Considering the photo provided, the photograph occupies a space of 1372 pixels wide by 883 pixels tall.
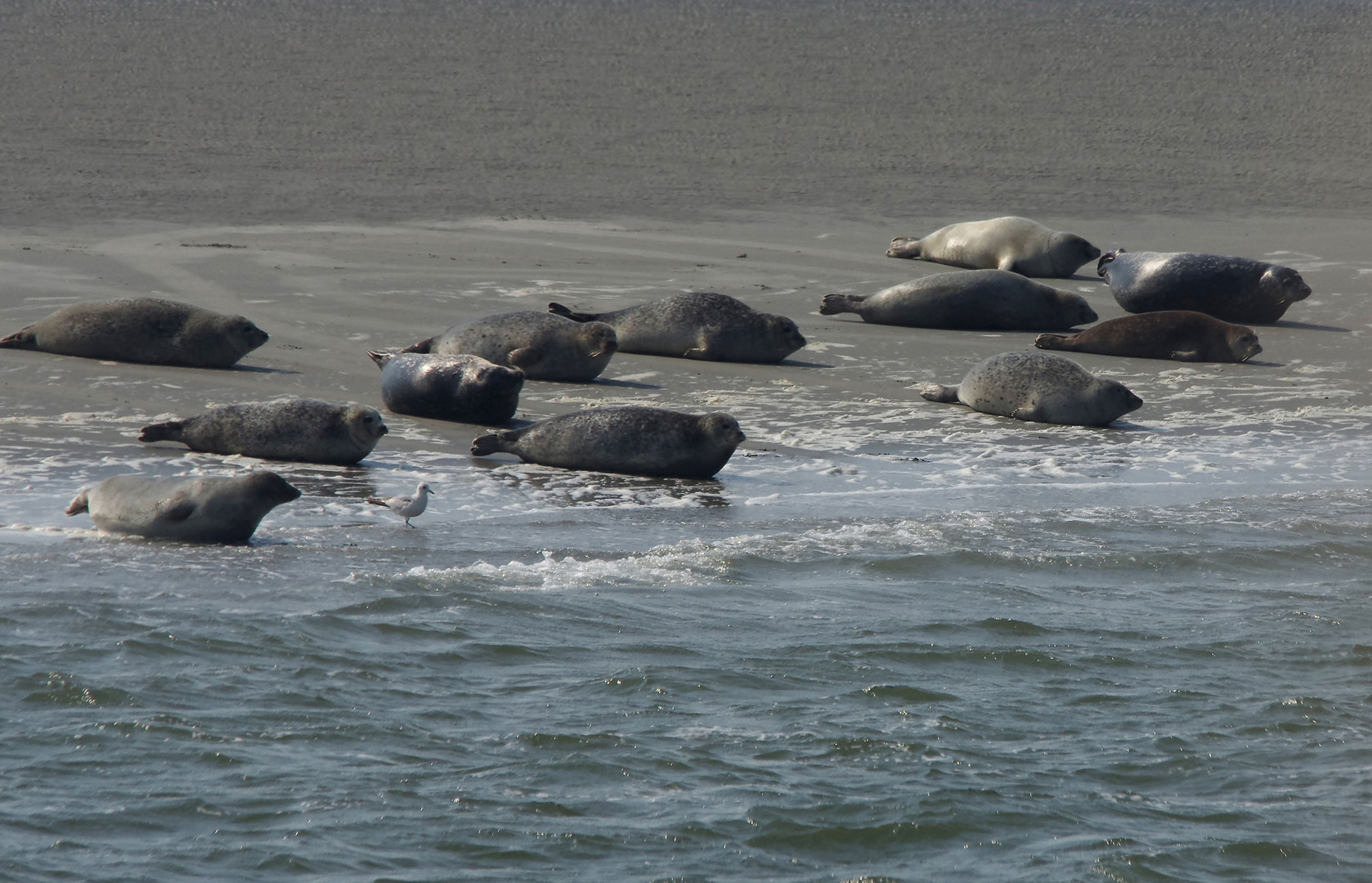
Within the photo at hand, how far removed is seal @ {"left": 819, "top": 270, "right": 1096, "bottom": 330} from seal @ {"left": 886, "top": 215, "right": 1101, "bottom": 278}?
81.7 inches

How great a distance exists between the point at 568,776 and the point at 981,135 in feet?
50.5

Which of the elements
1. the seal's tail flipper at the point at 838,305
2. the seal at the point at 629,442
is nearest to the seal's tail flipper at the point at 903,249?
the seal's tail flipper at the point at 838,305

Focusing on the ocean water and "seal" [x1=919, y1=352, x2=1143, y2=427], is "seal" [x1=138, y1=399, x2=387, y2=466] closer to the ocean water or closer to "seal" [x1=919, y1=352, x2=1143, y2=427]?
the ocean water

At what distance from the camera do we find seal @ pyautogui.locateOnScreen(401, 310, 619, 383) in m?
8.26

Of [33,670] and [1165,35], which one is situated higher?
[1165,35]

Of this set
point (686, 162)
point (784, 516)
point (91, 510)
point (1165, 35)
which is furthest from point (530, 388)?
point (1165, 35)

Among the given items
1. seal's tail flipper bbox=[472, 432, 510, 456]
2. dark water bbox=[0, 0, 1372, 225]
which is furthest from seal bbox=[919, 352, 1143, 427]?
dark water bbox=[0, 0, 1372, 225]

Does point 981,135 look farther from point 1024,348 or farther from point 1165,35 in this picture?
point 1024,348

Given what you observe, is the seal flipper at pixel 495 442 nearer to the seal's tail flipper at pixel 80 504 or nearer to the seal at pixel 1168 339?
the seal's tail flipper at pixel 80 504

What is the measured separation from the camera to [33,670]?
166 inches

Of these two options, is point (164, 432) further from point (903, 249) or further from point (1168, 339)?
point (903, 249)

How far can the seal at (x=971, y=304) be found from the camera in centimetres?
1013

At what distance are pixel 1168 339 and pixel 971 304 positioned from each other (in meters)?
1.23

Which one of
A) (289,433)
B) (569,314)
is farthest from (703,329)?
(289,433)
